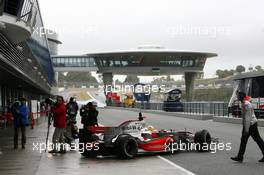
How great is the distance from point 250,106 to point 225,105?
24.4m

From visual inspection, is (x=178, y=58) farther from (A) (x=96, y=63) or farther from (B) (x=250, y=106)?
(B) (x=250, y=106)

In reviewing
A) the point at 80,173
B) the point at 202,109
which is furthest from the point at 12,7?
the point at 202,109

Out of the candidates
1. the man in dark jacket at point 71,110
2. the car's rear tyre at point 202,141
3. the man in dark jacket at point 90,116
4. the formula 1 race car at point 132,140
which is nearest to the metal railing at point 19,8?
the man in dark jacket at point 71,110

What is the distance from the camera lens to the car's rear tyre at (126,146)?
13977 millimetres

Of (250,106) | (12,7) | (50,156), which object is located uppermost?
(12,7)

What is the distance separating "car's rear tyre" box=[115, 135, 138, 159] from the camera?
13977 mm

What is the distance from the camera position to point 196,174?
11211 millimetres

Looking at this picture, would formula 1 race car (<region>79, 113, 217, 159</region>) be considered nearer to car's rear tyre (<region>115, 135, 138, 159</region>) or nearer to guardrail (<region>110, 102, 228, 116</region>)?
car's rear tyre (<region>115, 135, 138, 159</region>)

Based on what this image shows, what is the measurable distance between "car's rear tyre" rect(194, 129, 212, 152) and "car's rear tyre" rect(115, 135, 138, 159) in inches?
84.7

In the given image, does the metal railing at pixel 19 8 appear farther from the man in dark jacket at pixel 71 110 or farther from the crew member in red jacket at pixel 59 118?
the crew member in red jacket at pixel 59 118

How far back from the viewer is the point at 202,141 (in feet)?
51.1

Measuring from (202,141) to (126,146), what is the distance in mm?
2492

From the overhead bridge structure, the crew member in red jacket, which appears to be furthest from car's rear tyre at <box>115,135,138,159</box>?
the overhead bridge structure

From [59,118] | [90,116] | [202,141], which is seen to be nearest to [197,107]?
[90,116]
